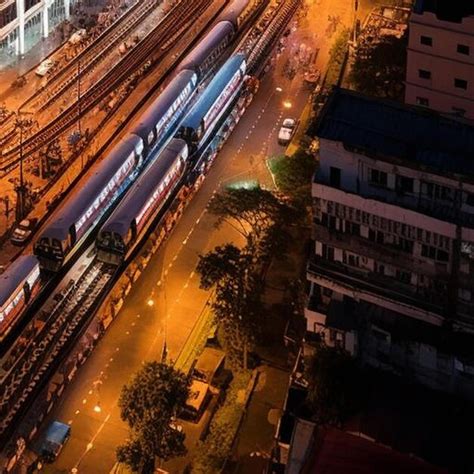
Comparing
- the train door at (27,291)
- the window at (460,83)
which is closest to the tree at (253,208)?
the train door at (27,291)

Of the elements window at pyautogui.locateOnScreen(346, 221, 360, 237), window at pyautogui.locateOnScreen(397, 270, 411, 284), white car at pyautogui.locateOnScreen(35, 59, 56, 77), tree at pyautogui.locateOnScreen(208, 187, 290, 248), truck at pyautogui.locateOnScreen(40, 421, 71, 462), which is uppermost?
white car at pyautogui.locateOnScreen(35, 59, 56, 77)

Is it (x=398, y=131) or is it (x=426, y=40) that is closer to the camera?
(x=398, y=131)

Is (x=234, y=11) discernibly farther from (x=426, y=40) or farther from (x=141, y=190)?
(x=426, y=40)

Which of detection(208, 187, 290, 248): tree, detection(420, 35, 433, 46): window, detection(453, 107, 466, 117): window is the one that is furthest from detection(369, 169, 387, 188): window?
detection(420, 35, 433, 46): window

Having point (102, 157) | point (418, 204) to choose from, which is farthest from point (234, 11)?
point (418, 204)

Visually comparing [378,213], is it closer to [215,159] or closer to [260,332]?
[260,332]

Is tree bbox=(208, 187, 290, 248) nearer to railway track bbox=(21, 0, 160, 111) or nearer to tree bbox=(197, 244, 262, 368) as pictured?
tree bbox=(197, 244, 262, 368)

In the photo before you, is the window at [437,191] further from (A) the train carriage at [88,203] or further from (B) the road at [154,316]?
(A) the train carriage at [88,203]
